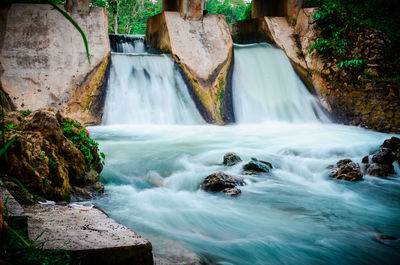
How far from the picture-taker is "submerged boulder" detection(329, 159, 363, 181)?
577 cm

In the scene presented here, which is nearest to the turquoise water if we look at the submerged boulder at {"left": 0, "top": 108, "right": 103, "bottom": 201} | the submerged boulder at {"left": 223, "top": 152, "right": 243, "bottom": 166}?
the submerged boulder at {"left": 223, "top": 152, "right": 243, "bottom": 166}

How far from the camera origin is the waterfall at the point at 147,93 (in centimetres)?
927

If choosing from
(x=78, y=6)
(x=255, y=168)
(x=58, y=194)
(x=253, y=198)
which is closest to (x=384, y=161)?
(x=255, y=168)

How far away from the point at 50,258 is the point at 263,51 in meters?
10.8

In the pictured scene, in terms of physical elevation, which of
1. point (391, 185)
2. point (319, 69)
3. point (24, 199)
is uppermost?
point (319, 69)

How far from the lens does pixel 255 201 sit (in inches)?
188

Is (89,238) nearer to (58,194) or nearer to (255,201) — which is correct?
(58,194)

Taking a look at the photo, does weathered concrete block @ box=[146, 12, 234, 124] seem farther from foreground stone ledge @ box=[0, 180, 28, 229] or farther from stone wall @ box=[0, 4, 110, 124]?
foreground stone ledge @ box=[0, 180, 28, 229]

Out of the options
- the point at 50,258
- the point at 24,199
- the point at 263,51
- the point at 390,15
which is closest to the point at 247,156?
the point at 390,15

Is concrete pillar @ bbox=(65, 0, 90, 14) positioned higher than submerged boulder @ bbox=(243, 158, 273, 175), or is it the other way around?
concrete pillar @ bbox=(65, 0, 90, 14)

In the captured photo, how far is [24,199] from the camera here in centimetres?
289

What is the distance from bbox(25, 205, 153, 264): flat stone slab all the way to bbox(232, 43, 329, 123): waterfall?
7.96 metres

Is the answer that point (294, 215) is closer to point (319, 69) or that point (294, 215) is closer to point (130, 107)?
point (130, 107)

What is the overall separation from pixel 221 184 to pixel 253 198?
0.48 metres
